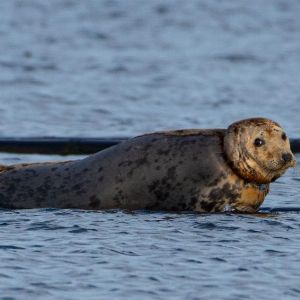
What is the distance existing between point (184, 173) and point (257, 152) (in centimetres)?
52

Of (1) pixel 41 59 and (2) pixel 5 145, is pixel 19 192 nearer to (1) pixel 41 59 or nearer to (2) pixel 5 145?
(2) pixel 5 145

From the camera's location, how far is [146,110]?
16.9 metres

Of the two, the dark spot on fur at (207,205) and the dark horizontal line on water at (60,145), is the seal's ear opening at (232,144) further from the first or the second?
the dark horizontal line on water at (60,145)

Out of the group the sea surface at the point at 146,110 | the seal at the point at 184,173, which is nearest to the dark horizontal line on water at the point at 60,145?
the sea surface at the point at 146,110

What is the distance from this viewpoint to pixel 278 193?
1200cm

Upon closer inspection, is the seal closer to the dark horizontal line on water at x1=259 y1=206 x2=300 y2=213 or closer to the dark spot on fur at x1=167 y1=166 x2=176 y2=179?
the dark spot on fur at x1=167 y1=166 x2=176 y2=179

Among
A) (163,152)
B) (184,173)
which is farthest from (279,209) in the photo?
(163,152)

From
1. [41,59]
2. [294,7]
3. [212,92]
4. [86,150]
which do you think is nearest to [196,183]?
[86,150]

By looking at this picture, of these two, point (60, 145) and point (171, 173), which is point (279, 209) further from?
point (60, 145)

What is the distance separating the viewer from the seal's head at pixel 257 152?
10734mm

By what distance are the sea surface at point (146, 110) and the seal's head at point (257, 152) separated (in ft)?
1.04

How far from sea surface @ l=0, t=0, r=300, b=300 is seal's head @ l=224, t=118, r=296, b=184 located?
32 centimetres

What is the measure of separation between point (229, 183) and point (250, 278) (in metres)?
1.93

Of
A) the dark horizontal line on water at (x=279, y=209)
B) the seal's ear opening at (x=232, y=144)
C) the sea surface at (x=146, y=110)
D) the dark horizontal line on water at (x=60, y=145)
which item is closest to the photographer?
the sea surface at (x=146, y=110)
